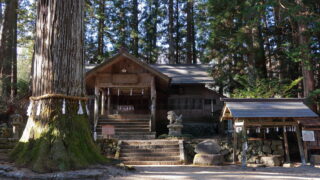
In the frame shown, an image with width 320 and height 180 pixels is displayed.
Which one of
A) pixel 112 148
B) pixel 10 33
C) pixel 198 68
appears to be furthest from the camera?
pixel 198 68

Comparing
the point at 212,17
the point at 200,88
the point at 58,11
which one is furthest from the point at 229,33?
the point at 58,11

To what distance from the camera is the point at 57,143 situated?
5.91 metres

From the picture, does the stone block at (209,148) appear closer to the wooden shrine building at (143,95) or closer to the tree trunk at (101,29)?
the wooden shrine building at (143,95)

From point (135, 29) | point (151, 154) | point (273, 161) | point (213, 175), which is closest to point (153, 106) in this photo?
point (151, 154)

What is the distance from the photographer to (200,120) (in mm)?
19297

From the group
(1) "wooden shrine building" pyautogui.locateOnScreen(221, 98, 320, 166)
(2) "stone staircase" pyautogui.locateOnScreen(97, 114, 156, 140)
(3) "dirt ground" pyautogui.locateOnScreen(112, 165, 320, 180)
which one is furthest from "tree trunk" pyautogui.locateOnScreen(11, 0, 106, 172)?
(2) "stone staircase" pyautogui.locateOnScreen(97, 114, 156, 140)

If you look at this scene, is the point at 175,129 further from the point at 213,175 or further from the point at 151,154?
the point at 213,175

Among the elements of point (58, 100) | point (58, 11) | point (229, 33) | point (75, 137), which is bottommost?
point (75, 137)

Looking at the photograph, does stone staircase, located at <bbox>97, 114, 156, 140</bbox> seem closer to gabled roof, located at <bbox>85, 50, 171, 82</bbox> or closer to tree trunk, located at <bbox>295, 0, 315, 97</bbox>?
gabled roof, located at <bbox>85, 50, 171, 82</bbox>

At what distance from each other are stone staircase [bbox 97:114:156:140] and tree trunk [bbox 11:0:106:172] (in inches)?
318

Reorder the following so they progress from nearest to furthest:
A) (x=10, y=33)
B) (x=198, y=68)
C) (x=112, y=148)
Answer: (x=112, y=148) → (x=10, y=33) → (x=198, y=68)

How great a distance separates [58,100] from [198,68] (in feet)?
58.0

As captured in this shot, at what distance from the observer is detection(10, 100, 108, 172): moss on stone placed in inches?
223

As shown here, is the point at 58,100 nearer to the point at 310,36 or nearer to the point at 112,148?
the point at 112,148
